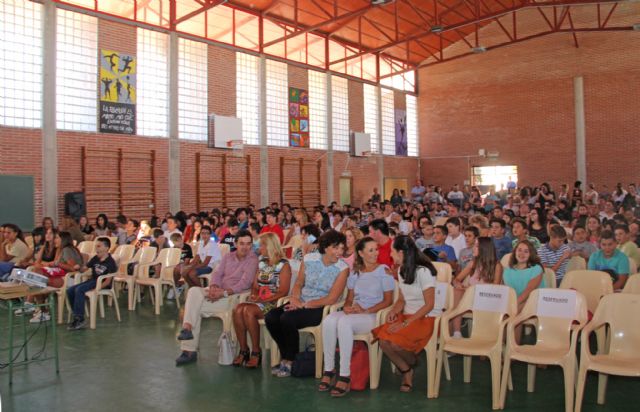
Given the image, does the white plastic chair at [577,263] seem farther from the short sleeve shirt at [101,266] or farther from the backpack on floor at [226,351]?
the short sleeve shirt at [101,266]

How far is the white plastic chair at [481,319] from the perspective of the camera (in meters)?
4.19

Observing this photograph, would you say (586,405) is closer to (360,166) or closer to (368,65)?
(360,166)

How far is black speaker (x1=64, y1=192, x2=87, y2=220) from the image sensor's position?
12703 millimetres

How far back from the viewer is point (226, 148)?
1622cm

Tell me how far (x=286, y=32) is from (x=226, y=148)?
4330 millimetres

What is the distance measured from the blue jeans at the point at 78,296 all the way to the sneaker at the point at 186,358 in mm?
2198

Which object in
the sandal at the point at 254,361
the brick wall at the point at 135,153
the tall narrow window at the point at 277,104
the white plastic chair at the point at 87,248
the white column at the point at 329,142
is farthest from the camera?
the white column at the point at 329,142

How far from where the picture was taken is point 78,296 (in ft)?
22.7

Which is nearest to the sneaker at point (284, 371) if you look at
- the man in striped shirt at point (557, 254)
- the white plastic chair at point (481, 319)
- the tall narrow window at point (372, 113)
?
the white plastic chair at point (481, 319)

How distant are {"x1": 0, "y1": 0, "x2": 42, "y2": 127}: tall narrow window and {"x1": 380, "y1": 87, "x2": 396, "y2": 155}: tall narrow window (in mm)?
12656

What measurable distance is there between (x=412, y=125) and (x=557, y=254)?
58.1 feet

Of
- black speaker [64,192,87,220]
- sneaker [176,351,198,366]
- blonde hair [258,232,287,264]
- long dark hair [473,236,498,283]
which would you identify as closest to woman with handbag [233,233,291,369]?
blonde hair [258,232,287,264]

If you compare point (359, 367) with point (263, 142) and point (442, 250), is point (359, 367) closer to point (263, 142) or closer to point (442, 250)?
point (442, 250)

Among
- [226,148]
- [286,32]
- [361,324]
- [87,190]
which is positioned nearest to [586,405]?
[361,324]
